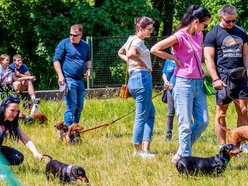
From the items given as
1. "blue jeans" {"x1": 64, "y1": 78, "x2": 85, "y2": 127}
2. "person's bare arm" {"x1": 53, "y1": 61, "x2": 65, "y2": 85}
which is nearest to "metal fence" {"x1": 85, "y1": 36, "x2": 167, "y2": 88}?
"blue jeans" {"x1": 64, "y1": 78, "x2": 85, "y2": 127}

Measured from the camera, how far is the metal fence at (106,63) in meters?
15.8

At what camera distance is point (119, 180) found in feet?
19.4

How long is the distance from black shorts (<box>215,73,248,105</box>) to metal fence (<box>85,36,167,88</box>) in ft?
29.1

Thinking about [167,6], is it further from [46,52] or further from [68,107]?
[68,107]

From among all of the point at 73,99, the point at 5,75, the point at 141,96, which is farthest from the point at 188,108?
the point at 5,75

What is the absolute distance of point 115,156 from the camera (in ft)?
23.9

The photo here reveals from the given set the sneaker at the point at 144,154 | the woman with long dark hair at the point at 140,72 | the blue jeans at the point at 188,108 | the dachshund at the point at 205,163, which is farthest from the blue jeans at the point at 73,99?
the dachshund at the point at 205,163

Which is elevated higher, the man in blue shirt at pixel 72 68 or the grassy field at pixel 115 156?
the man in blue shirt at pixel 72 68

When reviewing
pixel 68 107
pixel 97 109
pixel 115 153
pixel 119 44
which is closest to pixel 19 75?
pixel 97 109

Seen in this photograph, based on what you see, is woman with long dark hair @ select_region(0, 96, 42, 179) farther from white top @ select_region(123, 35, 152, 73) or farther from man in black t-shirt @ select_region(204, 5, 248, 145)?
man in black t-shirt @ select_region(204, 5, 248, 145)

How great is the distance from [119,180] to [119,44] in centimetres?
1070

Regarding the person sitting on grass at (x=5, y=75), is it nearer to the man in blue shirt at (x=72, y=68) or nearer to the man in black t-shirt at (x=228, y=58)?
the man in blue shirt at (x=72, y=68)

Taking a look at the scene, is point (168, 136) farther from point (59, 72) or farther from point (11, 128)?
point (11, 128)

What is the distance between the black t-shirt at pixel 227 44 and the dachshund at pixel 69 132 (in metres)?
2.33
